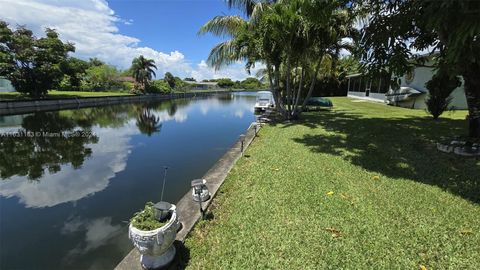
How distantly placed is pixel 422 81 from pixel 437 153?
1543cm

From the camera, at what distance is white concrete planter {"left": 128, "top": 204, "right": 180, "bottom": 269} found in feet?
10.1

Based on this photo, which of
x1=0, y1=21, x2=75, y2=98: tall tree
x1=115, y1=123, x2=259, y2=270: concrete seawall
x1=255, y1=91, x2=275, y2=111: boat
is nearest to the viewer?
x1=115, y1=123, x2=259, y2=270: concrete seawall

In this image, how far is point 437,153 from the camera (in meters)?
7.15

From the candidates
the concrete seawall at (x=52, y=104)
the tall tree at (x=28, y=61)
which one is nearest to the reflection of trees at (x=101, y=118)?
the concrete seawall at (x=52, y=104)

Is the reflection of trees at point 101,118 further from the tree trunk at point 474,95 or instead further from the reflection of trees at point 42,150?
the tree trunk at point 474,95

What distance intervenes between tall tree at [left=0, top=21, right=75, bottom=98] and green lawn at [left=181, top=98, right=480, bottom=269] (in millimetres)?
31650

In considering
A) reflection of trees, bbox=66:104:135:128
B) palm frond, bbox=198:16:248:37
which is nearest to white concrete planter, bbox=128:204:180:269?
palm frond, bbox=198:16:248:37

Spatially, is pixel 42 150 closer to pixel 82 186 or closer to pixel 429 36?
pixel 82 186

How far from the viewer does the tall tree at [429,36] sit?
4.44 metres

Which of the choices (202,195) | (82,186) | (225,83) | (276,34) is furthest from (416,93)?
(225,83)

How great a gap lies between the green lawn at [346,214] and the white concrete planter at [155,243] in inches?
13.0

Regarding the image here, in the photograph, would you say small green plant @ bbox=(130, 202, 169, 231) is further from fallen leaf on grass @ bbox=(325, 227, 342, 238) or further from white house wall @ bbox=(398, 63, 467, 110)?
white house wall @ bbox=(398, 63, 467, 110)

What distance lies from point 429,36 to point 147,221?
10704 millimetres

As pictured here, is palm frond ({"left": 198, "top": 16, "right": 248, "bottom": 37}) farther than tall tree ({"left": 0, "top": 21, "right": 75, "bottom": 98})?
No
